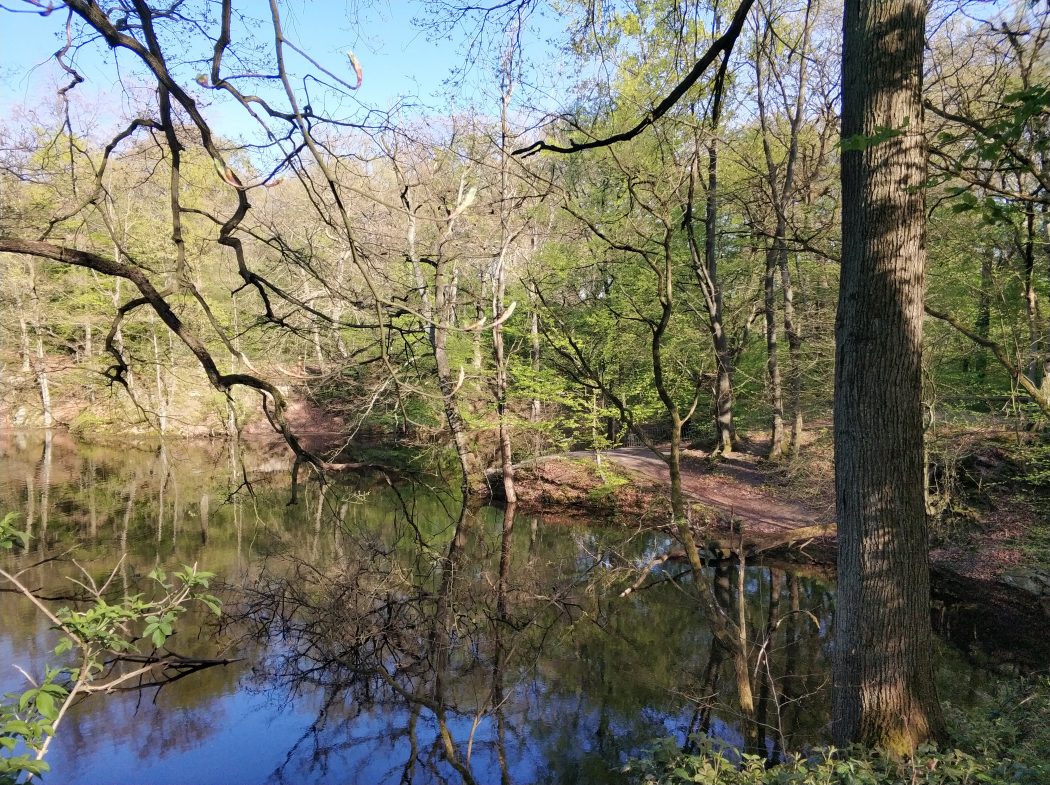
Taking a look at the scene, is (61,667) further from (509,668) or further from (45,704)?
(509,668)

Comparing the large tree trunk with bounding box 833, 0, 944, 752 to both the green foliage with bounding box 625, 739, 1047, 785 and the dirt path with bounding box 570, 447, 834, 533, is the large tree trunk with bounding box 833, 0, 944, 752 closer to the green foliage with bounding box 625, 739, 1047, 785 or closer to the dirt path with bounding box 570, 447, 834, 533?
the green foliage with bounding box 625, 739, 1047, 785

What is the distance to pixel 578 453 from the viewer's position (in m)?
17.5

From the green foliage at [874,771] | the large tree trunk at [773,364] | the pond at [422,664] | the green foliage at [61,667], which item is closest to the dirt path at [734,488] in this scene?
the large tree trunk at [773,364]

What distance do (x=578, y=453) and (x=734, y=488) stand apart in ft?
13.8

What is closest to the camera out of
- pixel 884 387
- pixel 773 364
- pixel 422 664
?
pixel 884 387

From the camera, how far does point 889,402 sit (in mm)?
3465

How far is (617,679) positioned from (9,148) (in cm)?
723

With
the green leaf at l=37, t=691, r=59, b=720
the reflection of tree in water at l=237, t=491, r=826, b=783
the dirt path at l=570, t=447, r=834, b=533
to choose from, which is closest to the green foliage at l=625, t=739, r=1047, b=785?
the reflection of tree in water at l=237, t=491, r=826, b=783

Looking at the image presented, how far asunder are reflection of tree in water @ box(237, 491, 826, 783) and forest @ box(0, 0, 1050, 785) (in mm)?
58

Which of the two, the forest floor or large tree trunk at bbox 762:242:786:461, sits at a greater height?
large tree trunk at bbox 762:242:786:461

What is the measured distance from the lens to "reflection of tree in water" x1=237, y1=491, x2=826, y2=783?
20.3 feet

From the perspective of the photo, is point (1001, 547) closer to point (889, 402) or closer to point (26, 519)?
point (889, 402)

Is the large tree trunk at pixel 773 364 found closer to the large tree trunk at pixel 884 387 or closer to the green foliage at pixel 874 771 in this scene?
the large tree trunk at pixel 884 387

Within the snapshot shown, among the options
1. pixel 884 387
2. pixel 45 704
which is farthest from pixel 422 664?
pixel 45 704
